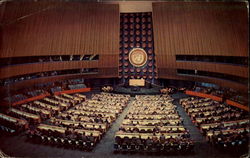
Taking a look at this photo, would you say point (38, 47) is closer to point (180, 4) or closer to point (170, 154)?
point (180, 4)

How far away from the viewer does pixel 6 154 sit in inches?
454

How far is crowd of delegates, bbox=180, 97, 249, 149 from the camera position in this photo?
38.1 ft

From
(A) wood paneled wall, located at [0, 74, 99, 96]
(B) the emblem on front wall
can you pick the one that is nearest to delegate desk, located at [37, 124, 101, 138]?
(A) wood paneled wall, located at [0, 74, 99, 96]

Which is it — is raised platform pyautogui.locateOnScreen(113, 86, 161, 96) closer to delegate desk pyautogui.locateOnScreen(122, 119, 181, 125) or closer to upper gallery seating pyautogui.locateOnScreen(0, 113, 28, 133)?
Result: delegate desk pyautogui.locateOnScreen(122, 119, 181, 125)

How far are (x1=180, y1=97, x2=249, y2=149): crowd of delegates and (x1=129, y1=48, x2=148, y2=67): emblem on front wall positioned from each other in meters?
10.6

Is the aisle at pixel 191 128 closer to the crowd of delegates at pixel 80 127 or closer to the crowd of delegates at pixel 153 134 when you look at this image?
the crowd of delegates at pixel 153 134

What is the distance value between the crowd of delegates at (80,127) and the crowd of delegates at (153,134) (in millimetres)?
1482

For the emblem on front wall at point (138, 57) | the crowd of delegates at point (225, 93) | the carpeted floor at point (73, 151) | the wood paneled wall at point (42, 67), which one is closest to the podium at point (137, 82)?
the emblem on front wall at point (138, 57)

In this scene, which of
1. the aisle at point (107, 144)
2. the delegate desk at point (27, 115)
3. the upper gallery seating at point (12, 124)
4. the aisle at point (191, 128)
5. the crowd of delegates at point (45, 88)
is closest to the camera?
the aisle at point (107, 144)

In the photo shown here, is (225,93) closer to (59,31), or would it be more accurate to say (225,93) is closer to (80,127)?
(80,127)

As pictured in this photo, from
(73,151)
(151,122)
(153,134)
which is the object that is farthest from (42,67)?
(153,134)

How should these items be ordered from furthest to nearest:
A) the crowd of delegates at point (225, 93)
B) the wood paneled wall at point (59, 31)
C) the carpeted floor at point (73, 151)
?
the crowd of delegates at point (225, 93)
the wood paneled wall at point (59, 31)
the carpeted floor at point (73, 151)

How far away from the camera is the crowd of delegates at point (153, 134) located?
11547 mm

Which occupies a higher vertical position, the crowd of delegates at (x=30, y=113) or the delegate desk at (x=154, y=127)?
the crowd of delegates at (x=30, y=113)
